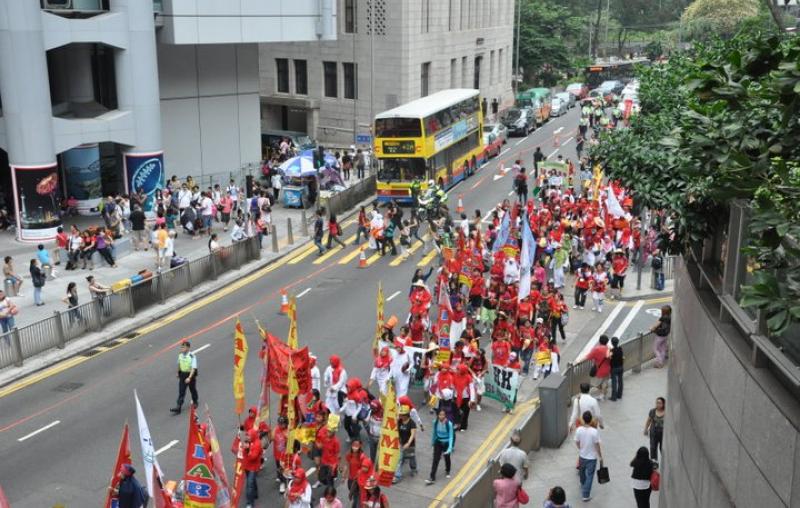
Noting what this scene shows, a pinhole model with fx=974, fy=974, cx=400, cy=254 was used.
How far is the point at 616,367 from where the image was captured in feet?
58.4

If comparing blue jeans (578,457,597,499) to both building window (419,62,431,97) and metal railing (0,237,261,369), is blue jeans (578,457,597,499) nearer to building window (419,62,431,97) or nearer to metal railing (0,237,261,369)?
metal railing (0,237,261,369)

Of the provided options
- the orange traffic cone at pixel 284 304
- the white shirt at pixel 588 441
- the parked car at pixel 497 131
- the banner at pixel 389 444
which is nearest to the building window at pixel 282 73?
the parked car at pixel 497 131

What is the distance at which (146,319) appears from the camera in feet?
78.4

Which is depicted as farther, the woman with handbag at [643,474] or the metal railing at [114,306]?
the metal railing at [114,306]

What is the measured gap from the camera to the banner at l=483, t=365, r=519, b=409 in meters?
17.4

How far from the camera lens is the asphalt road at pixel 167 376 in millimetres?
15688

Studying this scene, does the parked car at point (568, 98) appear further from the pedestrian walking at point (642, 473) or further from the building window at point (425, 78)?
the pedestrian walking at point (642, 473)

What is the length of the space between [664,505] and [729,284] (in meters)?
4.18

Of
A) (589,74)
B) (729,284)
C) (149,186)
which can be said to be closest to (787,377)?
(729,284)

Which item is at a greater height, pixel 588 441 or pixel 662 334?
pixel 588 441

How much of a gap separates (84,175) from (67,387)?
53.8ft

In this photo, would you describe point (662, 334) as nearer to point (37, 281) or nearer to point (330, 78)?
point (37, 281)

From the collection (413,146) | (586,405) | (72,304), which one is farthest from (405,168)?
(586,405)

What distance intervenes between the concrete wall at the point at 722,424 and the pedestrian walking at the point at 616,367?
541 centimetres
